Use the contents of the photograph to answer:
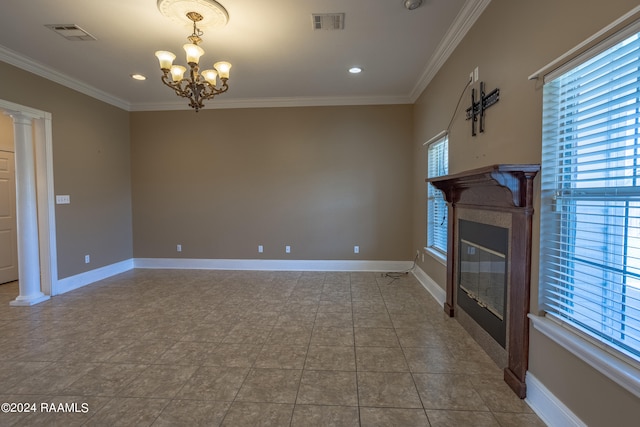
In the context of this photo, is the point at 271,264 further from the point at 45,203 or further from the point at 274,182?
the point at 45,203

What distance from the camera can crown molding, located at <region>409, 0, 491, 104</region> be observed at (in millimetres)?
2535

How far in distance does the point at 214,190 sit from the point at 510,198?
463 cm

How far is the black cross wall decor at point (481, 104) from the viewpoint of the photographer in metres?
2.34

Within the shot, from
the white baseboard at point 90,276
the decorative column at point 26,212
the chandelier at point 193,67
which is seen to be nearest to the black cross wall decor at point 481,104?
→ the chandelier at point 193,67

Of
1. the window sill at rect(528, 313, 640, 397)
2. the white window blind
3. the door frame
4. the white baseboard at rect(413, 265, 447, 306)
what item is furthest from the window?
the door frame

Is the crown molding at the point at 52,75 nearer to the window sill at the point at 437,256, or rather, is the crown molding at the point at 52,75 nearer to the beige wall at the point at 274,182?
the beige wall at the point at 274,182

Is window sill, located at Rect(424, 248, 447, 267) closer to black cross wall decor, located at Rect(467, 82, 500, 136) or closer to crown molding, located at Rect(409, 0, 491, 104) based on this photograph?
black cross wall decor, located at Rect(467, 82, 500, 136)

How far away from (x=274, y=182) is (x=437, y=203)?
2.71 m

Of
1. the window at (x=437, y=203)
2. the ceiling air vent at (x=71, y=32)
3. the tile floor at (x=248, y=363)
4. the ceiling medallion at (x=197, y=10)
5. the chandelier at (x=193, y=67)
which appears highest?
the ceiling air vent at (x=71, y=32)

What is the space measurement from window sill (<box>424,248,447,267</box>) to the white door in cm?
636

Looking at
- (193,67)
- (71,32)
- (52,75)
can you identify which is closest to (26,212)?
Answer: (52,75)

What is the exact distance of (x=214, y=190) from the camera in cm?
535

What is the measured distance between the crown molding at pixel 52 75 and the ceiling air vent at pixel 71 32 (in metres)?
0.92

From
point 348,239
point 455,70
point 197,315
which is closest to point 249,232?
point 348,239
